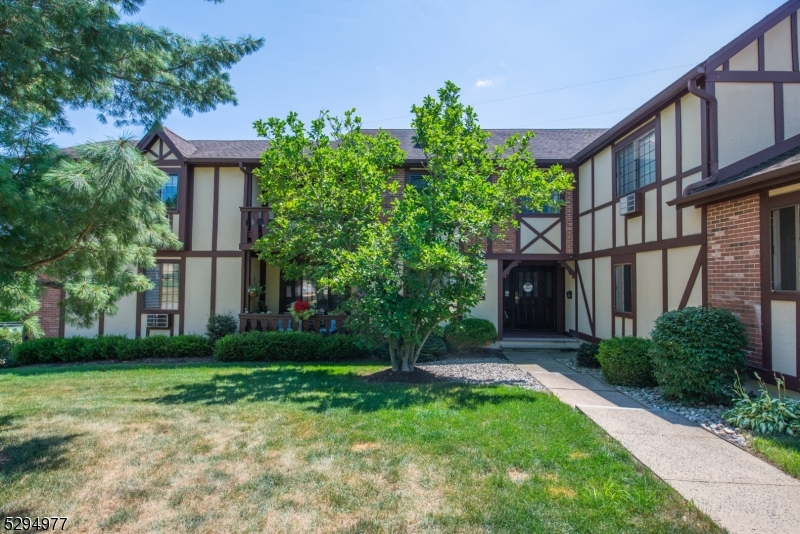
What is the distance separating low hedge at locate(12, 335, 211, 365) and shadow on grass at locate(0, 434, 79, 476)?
660 centimetres

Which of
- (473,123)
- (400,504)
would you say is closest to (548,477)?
(400,504)

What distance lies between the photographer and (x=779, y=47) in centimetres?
739

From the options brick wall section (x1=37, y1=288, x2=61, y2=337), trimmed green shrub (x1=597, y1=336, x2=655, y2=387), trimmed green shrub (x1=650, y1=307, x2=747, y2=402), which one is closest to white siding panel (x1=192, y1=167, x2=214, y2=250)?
brick wall section (x1=37, y1=288, x2=61, y2=337)

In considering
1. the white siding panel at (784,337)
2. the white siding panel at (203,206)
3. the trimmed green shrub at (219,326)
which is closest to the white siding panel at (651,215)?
the white siding panel at (784,337)

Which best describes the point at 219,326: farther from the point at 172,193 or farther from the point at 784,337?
the point at 784,337

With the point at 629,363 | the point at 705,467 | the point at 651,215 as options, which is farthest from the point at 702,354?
the point at 651,215

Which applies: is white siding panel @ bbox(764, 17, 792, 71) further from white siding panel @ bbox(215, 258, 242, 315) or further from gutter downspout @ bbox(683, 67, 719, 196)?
white siding panel @ bbox(215, 258, 242, 315)

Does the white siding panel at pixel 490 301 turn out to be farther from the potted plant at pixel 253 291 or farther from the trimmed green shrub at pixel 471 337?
the potted plant at pixel 253 291

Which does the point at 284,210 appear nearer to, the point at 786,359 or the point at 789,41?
the point at 786,359

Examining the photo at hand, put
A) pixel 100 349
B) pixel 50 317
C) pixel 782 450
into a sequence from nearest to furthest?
1. pixel 782 450
2. pixel 100 349
3. pixel 50 317

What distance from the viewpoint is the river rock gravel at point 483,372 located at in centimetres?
802

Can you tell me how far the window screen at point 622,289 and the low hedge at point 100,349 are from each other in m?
10.4

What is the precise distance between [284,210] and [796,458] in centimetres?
855

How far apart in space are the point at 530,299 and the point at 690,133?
749 centimetres
